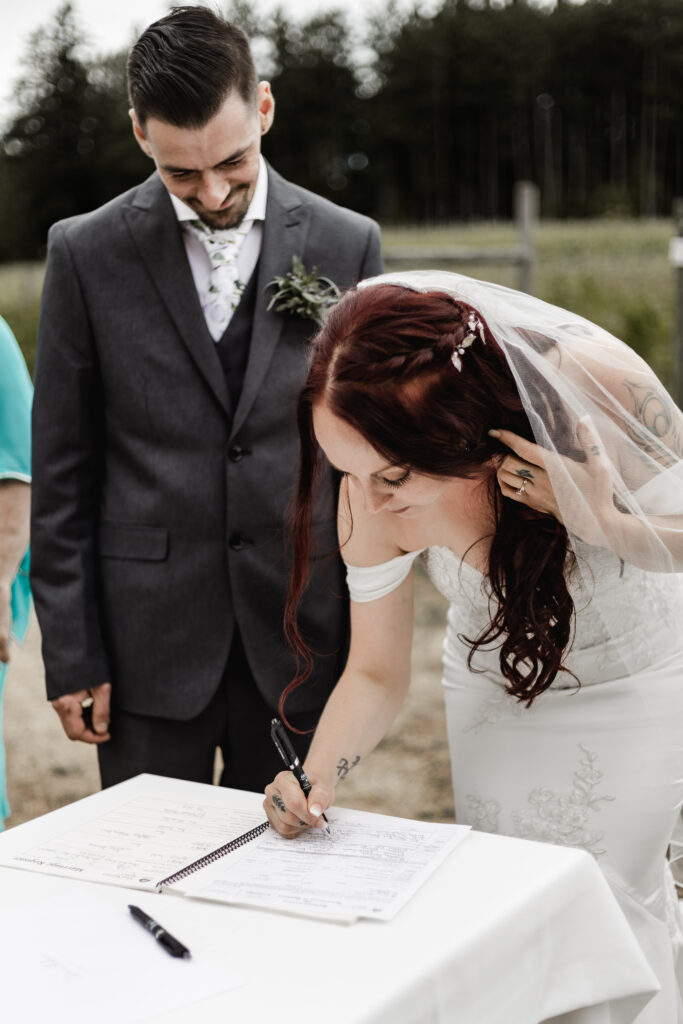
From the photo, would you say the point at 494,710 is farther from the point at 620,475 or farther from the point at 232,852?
the point at 232,852

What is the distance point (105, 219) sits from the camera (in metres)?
2.11

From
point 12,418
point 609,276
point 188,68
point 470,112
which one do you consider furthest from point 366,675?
point 470,112

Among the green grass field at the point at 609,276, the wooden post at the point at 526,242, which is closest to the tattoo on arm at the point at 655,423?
the wooden post at the point at 526,242

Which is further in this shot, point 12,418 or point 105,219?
point 12,418

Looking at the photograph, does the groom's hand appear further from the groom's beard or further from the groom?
the groom's beard

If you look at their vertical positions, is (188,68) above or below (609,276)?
above

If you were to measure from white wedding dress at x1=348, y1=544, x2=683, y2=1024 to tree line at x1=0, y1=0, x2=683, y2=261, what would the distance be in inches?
257

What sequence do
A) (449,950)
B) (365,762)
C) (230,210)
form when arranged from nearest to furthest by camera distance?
(449,950)
(230,210)
(365,762)

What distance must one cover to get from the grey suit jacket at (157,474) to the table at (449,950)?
2.48 feet

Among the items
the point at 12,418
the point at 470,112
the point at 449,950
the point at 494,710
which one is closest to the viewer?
the point at 449,950

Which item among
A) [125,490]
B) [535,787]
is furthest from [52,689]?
[535,787]

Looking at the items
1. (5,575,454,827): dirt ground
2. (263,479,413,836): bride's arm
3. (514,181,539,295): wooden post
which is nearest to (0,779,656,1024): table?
(263,479,413,836): bride's arm

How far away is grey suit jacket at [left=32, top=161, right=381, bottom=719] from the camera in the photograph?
2.05 meters

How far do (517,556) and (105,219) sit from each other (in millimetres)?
1065
